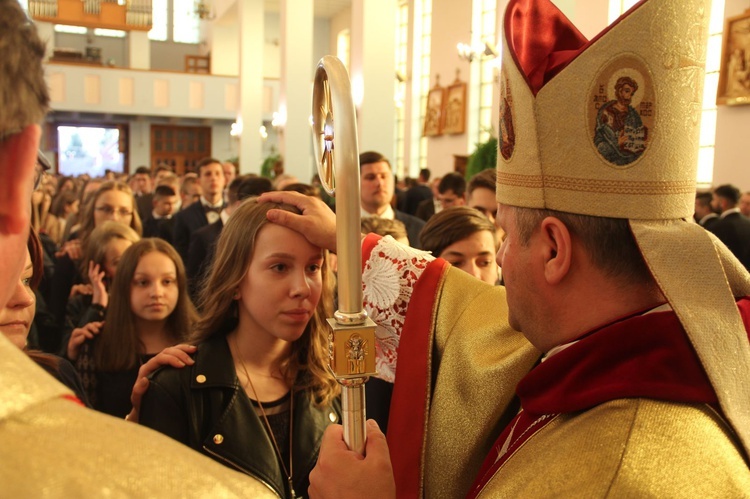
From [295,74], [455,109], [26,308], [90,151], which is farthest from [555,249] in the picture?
[90,151]

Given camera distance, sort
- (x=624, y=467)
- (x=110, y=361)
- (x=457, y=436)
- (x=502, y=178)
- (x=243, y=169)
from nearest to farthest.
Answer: (x=624, y=467), (x=502, y=178), (x=457, y=436), (x=110, y=361), (x=243, y=169)

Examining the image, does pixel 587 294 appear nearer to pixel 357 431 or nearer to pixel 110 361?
pixel 357 431

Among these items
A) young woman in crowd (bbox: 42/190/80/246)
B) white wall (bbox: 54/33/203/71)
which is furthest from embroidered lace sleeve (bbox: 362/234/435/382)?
white wall (bbox: 54/33/203/71)

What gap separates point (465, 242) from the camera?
3.12 m

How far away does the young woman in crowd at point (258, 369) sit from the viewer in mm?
1857

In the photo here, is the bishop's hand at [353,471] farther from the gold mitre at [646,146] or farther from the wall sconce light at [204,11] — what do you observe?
the wall sconce light at [204,11]

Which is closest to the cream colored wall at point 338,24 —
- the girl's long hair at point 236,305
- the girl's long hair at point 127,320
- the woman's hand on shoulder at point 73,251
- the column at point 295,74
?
the column at point 295,74

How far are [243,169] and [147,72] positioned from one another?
23.6 ft

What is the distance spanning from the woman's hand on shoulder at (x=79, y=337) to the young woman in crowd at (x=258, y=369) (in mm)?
1036

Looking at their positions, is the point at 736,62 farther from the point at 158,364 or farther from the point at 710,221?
the point at 158,364

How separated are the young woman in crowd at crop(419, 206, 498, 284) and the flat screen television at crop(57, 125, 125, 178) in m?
21.9

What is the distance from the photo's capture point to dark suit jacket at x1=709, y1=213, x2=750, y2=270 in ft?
21.4

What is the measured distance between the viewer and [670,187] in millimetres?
1237

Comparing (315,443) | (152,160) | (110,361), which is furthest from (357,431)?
(152,160)
